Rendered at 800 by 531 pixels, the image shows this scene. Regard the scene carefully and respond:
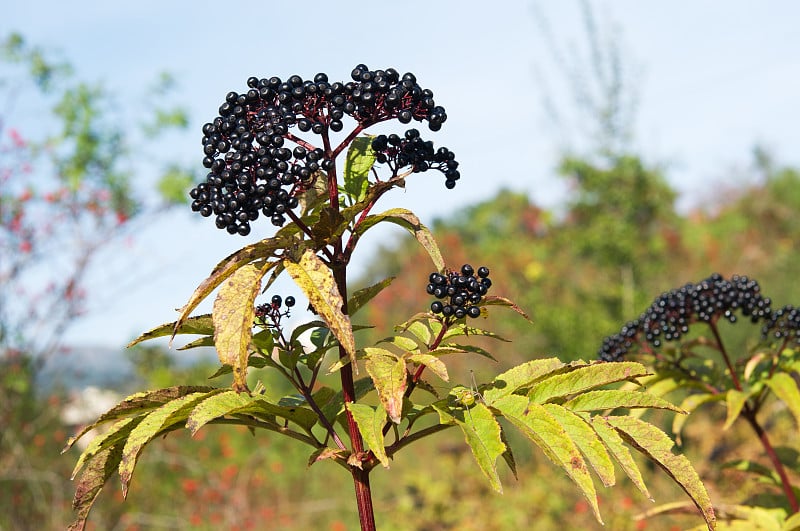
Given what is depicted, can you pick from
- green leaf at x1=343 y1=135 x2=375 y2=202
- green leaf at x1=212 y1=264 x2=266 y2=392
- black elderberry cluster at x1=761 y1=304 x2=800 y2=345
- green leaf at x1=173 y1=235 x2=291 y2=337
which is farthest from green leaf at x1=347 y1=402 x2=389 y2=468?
black elderberry cluster at x1=761 y1=304 x2=800 y2=345

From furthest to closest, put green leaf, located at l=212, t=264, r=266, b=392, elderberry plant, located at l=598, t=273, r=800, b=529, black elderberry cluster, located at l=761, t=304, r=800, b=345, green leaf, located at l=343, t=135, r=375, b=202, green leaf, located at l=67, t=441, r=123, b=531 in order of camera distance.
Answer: black elderberry cluster, located at l=761, t=304, r=800, b=345, elderberry plant, located at l=598, t=273, r=800, b=529, green leaf, located at l=343, t=135, r=375, b=202, green leaf, located at l=67, t=441, r=123, b=531, green leaf, located at l=212, t=264, r=266, b=392

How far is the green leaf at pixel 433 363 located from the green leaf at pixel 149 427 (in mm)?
432

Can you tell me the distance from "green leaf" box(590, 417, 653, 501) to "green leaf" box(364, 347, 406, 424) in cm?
43

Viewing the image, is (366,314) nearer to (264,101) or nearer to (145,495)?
(145,495)

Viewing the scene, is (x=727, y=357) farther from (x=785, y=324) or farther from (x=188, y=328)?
(x=188, y=328)

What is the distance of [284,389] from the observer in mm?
14289

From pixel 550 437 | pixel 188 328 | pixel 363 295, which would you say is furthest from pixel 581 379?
pixel 188 328

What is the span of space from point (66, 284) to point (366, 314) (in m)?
16.7

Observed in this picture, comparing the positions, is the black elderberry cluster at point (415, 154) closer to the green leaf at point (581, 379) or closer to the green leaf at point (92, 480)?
the green leaf at point (581, 379)

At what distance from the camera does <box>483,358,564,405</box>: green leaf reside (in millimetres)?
1710

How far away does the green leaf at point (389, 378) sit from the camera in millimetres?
1457

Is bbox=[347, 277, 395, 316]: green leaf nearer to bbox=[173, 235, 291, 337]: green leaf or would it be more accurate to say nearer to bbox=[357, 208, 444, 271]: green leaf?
bbox=[357, 208, 444, 271]: green leaf

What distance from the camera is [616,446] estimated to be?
158cm

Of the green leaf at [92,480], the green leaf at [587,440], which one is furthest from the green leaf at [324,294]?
the green leaf at [92,480]
